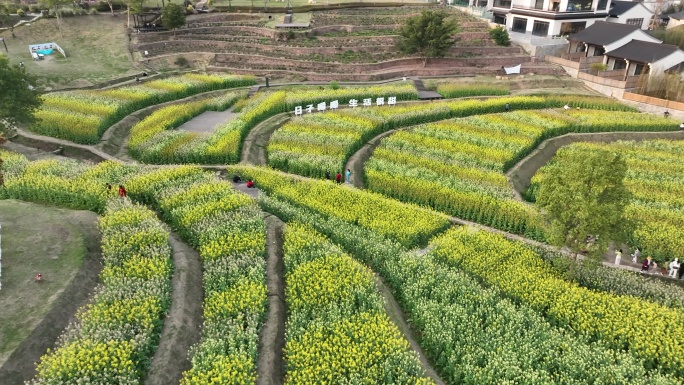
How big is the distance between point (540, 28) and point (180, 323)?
68.0m

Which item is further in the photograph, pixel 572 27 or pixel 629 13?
pixel 629 13

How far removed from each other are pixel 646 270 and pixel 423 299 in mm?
14060

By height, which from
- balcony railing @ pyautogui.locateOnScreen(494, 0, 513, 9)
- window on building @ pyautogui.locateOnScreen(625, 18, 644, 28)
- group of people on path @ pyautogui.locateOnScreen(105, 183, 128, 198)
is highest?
balcony railing @ pyautogui.locateOnScreen(494, 0, 513, 9)

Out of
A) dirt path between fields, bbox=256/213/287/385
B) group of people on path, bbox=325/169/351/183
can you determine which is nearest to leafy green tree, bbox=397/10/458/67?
group of people on path, bbox=325/169/351/183

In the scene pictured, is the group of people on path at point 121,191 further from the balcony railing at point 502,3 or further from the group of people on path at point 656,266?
the balcony railing at point 502,3

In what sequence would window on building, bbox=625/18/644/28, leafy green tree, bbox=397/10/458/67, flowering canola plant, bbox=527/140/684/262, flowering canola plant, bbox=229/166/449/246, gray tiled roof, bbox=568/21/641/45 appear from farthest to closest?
window on building, bbox=625/18/644/28 < gray tiled roof, bbox=568/21/641/45 < leafy green tree, bbox=397/10/458/67 < flowering canola plant, bbox=527/140/684/262 < flowering canola plant, bbox=229/166/449/246

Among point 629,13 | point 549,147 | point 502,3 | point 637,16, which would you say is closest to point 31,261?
point 549,147

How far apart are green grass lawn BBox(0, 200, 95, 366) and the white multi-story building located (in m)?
65.5

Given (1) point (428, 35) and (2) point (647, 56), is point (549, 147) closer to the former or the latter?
(1) point (428, 35)

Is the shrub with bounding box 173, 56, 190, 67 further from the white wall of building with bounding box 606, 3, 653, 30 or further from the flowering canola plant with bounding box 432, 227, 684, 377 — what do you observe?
the white wall of building with bounding box 606, 3, 653, 30

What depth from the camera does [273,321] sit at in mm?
16891

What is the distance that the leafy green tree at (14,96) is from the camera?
28234 mm

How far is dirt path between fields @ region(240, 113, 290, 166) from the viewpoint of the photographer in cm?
3447

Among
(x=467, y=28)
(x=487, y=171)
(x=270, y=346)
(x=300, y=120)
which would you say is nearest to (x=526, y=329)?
(x=270, y=346)
